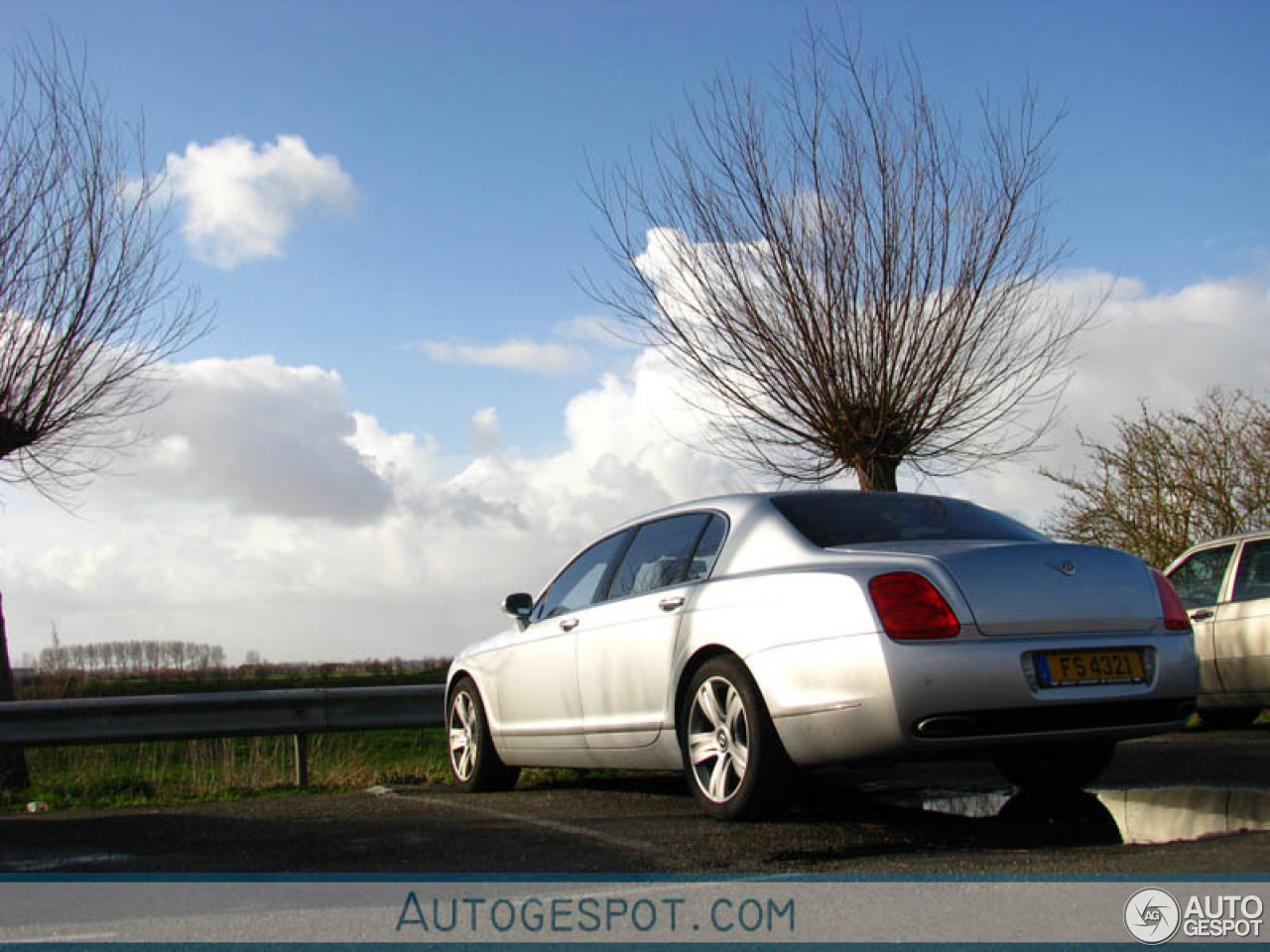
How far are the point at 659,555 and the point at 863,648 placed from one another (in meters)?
1.70

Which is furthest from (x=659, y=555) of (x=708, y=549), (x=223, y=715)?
(x=223, y=715)

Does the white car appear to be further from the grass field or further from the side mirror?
the grass field

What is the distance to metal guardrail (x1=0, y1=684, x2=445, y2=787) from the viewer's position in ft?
28.9

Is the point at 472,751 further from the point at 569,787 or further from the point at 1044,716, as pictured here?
the point at 1044,716

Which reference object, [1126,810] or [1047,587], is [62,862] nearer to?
[1047,587]

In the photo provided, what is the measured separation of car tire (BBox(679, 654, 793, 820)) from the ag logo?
5.72 ft

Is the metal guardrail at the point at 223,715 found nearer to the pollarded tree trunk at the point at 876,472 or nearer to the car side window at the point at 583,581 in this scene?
the car side window at the point at 583,581

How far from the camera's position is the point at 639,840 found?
5.05 metres

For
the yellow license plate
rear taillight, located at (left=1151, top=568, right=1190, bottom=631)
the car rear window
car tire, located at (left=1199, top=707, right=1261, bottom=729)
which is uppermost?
the car rear window

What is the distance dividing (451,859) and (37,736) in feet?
17.1

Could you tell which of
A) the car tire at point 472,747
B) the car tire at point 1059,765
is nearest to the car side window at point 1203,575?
the car tire at point 1059,765

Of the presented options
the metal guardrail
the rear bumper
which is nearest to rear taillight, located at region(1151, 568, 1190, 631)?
the rear bumper

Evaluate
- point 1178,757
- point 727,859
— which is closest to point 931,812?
point 727,859

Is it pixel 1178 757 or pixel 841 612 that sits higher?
pixel 841 612
